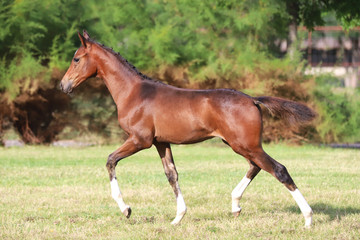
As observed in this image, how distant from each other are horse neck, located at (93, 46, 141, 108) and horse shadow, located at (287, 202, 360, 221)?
285cm

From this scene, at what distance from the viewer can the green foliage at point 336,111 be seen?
2048 cm

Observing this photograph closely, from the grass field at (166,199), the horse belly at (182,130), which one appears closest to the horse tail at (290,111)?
the horse belly at (182,130)

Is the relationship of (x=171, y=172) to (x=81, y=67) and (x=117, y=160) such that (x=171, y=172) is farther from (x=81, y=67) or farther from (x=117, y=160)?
(x=81, y=67)

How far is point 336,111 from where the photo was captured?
68.6ft

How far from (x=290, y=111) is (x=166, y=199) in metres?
2.84

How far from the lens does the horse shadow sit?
26.8ft

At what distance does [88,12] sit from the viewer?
71.5ft

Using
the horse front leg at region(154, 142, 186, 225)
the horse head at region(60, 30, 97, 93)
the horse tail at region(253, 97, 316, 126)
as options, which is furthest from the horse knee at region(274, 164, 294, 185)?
the horse head at region(60, 30, 97, 93)

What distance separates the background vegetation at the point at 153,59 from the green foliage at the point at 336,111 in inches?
1.4

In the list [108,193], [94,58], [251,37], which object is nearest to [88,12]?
[251,37]

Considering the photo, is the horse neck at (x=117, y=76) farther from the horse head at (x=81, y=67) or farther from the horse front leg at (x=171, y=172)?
the horse front leg at (x=171, y=172)

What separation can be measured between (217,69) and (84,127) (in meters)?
4.76

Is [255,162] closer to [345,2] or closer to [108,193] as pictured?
[108,193]

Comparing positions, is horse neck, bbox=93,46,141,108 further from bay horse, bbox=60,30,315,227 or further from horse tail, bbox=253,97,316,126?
horse tail, bbox=253,97,316,126
